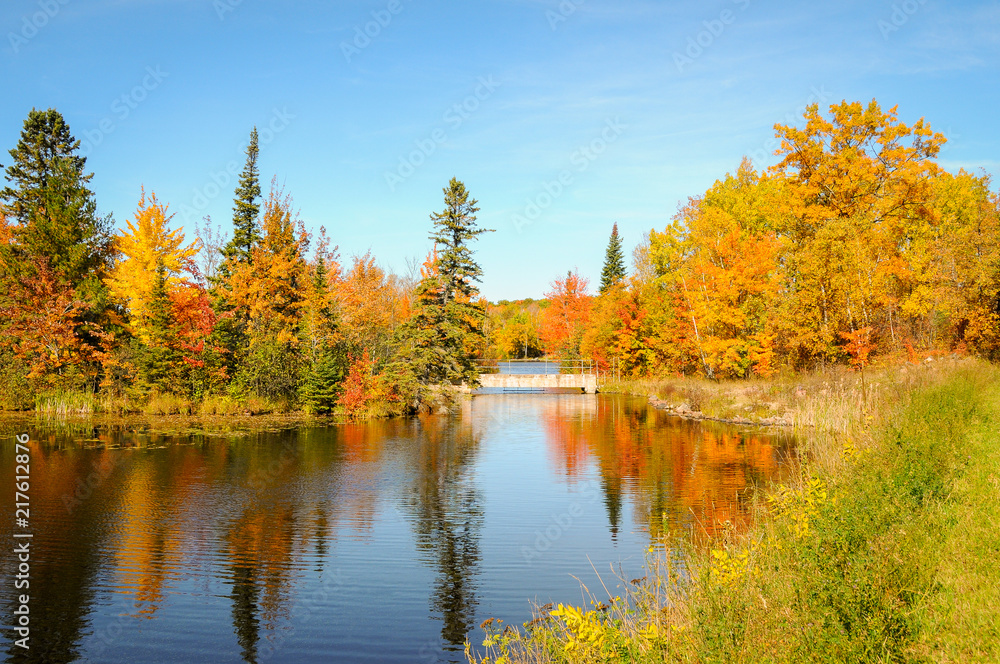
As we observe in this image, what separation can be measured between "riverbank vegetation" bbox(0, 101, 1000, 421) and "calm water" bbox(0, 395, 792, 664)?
24.1ft

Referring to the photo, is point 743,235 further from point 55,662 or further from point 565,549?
point 55,662

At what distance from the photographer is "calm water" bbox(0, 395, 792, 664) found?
943 cm

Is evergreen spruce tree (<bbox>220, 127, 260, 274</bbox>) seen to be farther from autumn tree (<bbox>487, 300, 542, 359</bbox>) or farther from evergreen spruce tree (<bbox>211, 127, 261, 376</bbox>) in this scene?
autumn tree (<bbox>487, 300, 542, 359</bbox>)

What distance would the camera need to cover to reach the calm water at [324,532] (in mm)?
9430

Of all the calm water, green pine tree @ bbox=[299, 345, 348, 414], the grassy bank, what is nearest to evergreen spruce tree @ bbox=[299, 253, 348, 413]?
green pine tree @ bbox=[299, 345, 348, 414]

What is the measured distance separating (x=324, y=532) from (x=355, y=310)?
31.9 metres

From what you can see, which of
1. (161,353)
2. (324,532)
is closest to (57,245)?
(161,353)

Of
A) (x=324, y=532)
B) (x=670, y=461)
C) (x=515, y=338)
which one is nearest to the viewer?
(x=324, y=532)

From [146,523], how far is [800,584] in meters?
13.3

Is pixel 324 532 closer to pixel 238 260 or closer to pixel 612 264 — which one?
pixel 238 260

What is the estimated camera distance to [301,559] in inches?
488

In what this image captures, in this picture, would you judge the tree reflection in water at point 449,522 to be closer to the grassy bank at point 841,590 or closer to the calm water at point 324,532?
the calm water at point 324,532

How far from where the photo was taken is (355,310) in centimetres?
4503

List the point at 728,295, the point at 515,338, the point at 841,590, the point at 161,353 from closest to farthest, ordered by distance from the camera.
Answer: the point at 841,590 < the point at 161,353 < the point at 728,295 < the point at 515,338
